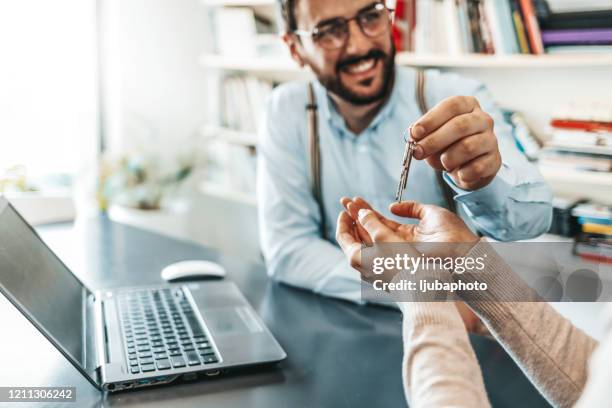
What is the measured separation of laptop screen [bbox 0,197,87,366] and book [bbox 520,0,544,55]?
1.59 meters

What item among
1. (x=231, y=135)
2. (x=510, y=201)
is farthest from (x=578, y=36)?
(x=231, y=135)

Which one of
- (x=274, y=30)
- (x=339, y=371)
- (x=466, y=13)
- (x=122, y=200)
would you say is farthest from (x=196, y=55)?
(x=339, y=371)

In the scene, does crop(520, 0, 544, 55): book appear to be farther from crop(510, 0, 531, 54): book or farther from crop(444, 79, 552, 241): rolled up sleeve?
crop(444, 79, 552, 241): rolled up sleeve

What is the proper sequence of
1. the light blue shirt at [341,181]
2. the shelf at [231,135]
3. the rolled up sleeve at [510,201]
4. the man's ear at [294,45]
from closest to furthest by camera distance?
1. the rolled up sleeve at [510,201]
2. the light blue shirt at [341,181]
3. the man's ear at [294,45]
4. the shelf at [231,135]

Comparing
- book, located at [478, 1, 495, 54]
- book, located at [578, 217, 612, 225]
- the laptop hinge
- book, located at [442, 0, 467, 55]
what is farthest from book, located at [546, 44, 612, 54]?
the laptop hinge

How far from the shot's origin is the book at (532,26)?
189cm

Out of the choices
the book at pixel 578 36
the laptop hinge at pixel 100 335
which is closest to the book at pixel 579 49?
the book at pixel 578 36

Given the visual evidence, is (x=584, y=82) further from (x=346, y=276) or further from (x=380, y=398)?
(x=380, y=398)

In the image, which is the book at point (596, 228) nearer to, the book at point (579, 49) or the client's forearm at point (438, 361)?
the book at point (579, 49)

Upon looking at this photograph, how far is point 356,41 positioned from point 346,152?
283 mm

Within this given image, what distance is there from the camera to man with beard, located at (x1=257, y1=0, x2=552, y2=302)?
1.04 meters

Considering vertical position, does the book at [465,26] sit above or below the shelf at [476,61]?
above

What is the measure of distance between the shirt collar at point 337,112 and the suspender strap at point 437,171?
0.04m

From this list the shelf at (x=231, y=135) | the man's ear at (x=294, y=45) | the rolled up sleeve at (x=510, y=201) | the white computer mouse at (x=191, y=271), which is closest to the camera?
the rolled up sleeve at (x=510, y=201)
